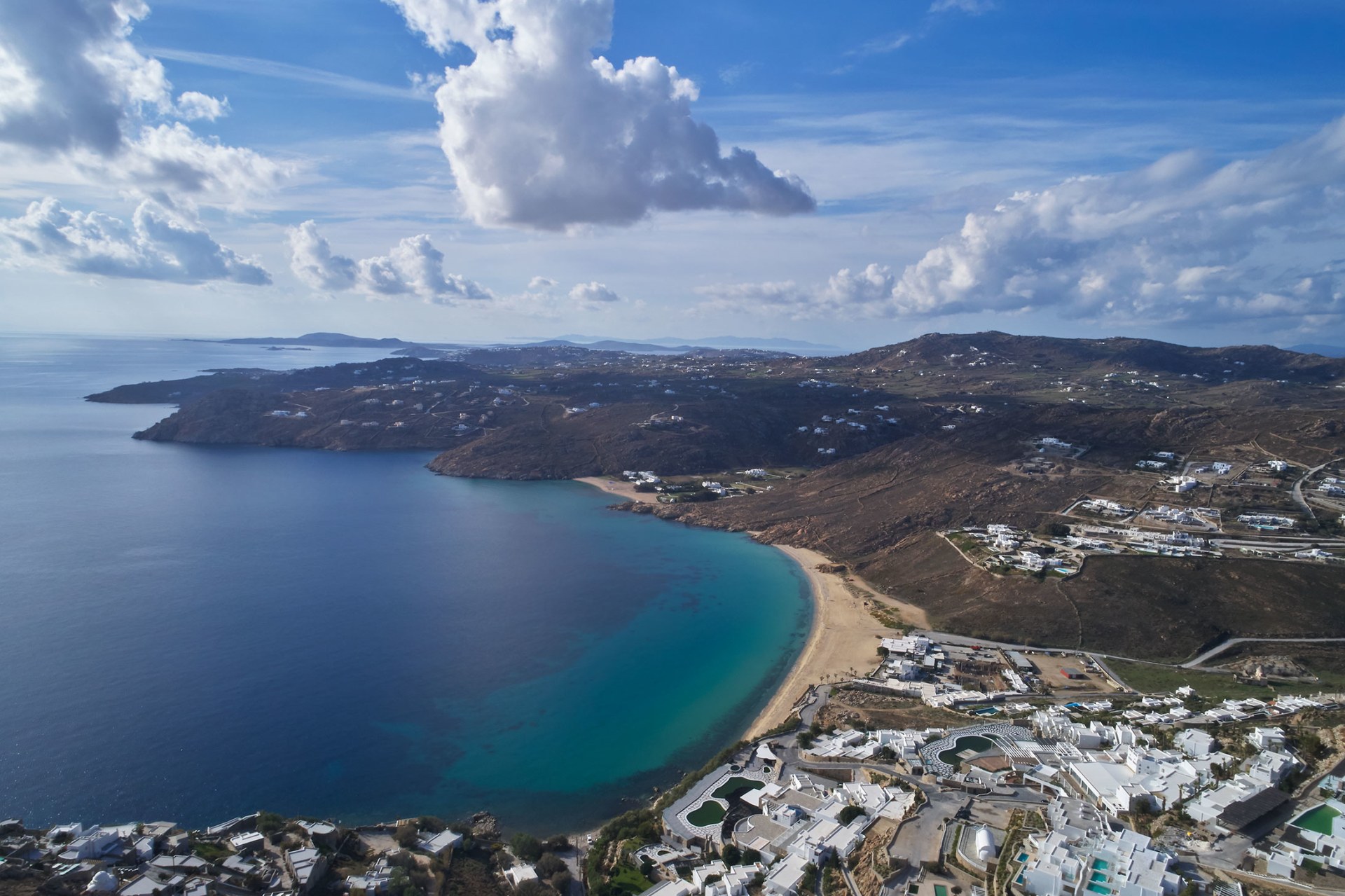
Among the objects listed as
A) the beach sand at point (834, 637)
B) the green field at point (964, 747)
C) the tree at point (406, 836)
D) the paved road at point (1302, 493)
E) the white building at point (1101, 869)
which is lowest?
the beach sand at point (834, 637)

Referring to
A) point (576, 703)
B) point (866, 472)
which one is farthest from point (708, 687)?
point (866, 472)

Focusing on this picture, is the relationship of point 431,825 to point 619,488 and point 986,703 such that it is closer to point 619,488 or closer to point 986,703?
point 986,703

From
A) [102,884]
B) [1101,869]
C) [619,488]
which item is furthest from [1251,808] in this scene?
[619,488]

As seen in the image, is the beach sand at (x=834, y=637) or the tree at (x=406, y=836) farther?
the beach sand at (x=834, y=637)

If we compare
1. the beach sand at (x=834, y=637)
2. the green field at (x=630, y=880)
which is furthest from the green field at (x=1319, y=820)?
the green field at (x=630, y=880)

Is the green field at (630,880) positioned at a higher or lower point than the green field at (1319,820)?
lower

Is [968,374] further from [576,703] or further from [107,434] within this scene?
[107,434]

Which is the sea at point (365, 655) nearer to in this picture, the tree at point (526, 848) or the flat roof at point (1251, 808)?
the tree at point (526, 848)
